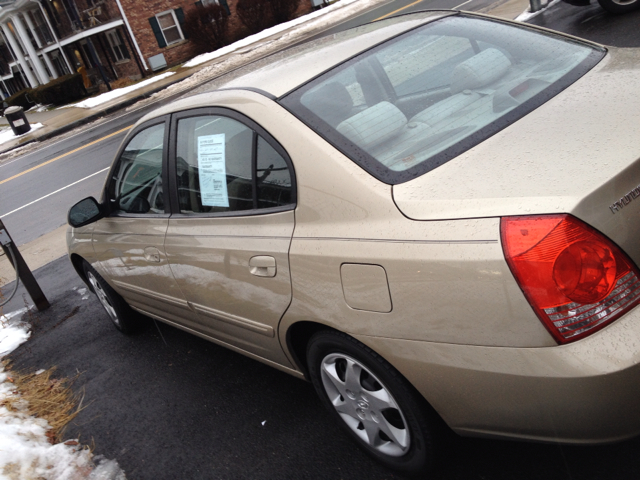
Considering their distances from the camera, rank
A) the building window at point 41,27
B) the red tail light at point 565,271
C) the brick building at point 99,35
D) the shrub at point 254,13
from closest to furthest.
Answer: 1. the red tail light at point 565,271
2. the brick building at point 99,35
3. the shrub at point 254,13
4. the building window at point 41,27

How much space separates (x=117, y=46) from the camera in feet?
104

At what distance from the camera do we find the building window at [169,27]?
30.1 metres

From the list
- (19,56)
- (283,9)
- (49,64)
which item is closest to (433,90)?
(283,9)

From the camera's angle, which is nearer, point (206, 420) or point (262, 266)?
point (262, 266)

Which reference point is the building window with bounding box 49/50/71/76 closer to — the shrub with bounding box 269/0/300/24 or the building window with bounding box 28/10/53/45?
the building window with bounding box 28/10/53/45

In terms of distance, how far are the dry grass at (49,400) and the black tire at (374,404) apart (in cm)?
205

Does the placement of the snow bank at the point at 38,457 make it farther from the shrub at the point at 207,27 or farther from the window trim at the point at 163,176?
the shrub at the point at 207,27

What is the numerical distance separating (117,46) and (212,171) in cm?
3248

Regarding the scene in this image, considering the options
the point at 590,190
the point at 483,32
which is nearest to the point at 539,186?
the point at 590,190

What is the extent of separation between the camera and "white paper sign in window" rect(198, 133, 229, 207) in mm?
2848

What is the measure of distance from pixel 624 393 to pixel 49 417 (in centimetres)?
353

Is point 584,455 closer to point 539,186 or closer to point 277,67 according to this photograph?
point 539,186

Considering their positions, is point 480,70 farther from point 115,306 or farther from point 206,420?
point 115,306

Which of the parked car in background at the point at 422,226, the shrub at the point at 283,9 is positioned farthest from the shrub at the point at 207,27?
the parked car in background at the point at 422,226
